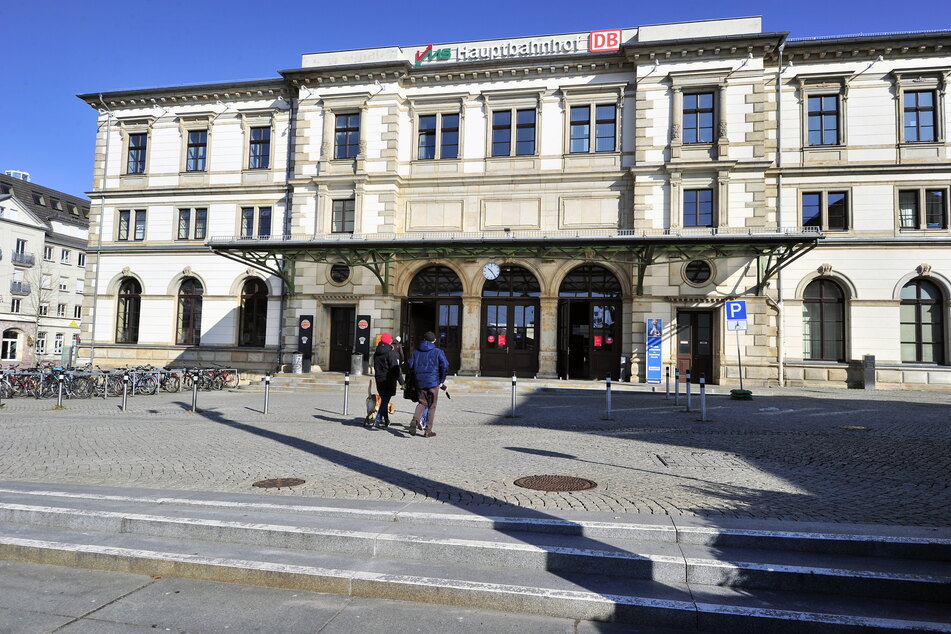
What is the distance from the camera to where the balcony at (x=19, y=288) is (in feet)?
178

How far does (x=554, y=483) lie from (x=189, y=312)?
2564 centimetres

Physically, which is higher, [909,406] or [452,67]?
[452,67]

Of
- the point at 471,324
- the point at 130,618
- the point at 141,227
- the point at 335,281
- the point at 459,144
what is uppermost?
the point at 459,144

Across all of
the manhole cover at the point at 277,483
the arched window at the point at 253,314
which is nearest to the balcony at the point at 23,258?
the arched window at the point at 253,314

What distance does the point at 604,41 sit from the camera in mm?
24672

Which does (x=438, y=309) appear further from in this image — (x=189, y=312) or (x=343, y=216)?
(x=189, y=312)

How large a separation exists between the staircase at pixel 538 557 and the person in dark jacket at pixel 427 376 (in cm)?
491

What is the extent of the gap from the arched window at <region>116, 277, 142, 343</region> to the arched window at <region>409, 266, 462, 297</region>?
13.7 meters

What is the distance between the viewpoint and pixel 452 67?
25656 millimetres

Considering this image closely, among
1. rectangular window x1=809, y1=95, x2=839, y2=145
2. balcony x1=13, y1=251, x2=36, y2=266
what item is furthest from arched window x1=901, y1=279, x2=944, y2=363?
balcony x1=13, y1=251, x2=36, y2=266

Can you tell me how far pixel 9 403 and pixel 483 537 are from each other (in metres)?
16.9

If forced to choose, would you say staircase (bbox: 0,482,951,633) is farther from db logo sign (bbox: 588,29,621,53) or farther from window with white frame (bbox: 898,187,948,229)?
db logo sign (bbox: 588,29,621,53)

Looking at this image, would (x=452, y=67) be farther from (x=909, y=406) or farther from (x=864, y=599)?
(x=864, y=599)

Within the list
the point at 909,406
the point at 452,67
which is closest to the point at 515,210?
the point at 452,67
